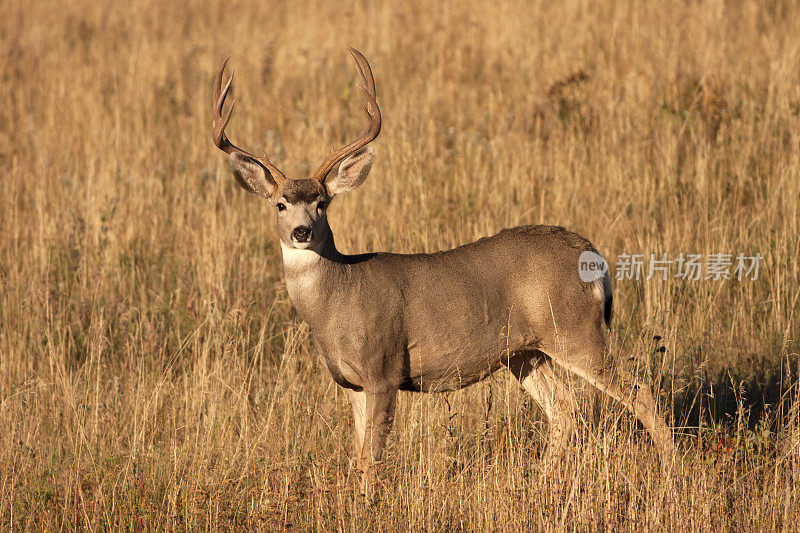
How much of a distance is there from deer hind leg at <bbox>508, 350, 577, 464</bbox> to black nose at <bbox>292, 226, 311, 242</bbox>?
55.9 inches

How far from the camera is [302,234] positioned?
15.5 feet

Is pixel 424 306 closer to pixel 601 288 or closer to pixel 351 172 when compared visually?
pixel 351 172

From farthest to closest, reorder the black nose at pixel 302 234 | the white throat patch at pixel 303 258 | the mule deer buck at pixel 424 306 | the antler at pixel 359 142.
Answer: the antler at pixel 359 142, the white throat patch at pixel 303 258, the mule deer buck at pixel 424 306, the black nose at pixel 302 234

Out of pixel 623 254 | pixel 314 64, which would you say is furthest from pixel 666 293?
pixel 314 64

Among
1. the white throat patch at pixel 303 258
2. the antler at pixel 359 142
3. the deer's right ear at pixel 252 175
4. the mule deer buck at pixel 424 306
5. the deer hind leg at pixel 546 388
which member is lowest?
the deer hind leg at pixel 546 388

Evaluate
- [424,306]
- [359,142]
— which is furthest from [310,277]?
[359,142]

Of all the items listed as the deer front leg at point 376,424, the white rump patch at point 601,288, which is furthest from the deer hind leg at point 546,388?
the deer front leg at point 376,424

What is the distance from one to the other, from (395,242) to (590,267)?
2.49 metres

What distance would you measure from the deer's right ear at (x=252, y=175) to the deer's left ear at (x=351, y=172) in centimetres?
30

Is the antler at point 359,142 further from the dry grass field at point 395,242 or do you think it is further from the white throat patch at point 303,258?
the dry grass field at point 395,242

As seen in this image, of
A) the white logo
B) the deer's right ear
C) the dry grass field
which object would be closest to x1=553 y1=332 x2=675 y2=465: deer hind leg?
the dry grass field

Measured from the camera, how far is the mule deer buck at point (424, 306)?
4.90 metres

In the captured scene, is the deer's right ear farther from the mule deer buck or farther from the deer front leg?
the deer front leg

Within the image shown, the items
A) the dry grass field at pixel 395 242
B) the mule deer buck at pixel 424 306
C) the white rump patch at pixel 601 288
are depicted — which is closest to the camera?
the dry grass field at pixel 395 242
